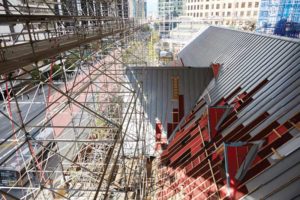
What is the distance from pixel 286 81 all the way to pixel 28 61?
5.16 m

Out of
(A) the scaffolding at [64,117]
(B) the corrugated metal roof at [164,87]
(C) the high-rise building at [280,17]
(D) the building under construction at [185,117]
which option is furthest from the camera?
(C) the high-rise building at [280,17]

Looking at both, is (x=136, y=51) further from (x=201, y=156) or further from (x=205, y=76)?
(x=201, y=156)

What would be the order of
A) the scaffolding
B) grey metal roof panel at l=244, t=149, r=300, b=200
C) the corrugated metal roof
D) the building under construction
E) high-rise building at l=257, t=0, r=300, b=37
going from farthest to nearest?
high-rise building at l=257, t=0, r=300, b=37 → the corrugated metal roof → the scaffolding → the building under construction → grey metal roof panel at l=244, t=149, r=300, b=200

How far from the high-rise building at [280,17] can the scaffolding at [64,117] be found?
1504cm

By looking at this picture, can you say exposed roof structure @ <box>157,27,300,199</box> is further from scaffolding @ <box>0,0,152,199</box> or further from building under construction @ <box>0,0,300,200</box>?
scaffolding @ <box>0,0,152,199</box>

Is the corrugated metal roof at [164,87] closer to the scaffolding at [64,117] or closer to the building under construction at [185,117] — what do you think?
the building under construction at [185,117]

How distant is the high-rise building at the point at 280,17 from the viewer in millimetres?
18953

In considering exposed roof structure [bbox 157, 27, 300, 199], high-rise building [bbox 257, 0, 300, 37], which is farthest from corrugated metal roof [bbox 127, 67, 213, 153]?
high-rise building [bbox 257, 0, 300, 37]

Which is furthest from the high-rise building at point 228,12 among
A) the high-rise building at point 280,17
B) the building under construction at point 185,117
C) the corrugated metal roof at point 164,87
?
the building under construction at point 185,117

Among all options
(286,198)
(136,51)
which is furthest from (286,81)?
(136,51)

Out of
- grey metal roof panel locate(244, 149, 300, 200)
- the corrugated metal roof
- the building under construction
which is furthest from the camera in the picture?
the corrugated metal roof

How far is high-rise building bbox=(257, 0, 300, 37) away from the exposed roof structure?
13926 millimetres

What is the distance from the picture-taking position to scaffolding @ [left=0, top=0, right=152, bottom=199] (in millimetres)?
3654

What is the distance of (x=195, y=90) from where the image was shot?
364 inches
